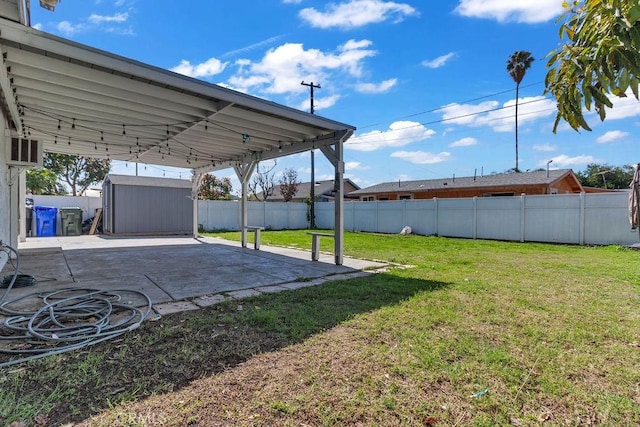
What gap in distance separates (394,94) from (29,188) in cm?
2260

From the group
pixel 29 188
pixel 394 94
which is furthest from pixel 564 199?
pixel 29 188

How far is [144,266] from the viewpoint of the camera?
20.7 feet

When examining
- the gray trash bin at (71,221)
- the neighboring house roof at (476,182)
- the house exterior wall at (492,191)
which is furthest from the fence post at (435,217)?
the gray trash bin at (71,221)

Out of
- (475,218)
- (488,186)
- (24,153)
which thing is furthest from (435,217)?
(24,153)

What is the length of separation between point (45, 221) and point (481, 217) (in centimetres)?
1689

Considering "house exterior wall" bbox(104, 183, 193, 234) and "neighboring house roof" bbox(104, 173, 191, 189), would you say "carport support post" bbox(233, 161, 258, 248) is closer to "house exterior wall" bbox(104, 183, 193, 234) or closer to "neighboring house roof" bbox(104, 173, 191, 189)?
"house exterior wall" bbox(104, 183, 193, 234)

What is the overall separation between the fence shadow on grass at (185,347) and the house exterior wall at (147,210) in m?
10.4

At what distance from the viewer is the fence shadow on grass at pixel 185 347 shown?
2045mm

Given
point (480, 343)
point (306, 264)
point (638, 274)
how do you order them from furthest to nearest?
point (306, 264), point (638, 274), point (480, 343)

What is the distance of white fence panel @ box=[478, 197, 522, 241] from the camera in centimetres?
1187

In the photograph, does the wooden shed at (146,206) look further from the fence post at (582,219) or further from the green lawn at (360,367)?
the fence post at (582,219)

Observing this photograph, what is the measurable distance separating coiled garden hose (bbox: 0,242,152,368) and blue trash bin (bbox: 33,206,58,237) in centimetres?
1126

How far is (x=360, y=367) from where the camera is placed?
7.87ft

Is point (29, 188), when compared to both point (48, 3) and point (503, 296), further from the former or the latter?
point (503, 296)
